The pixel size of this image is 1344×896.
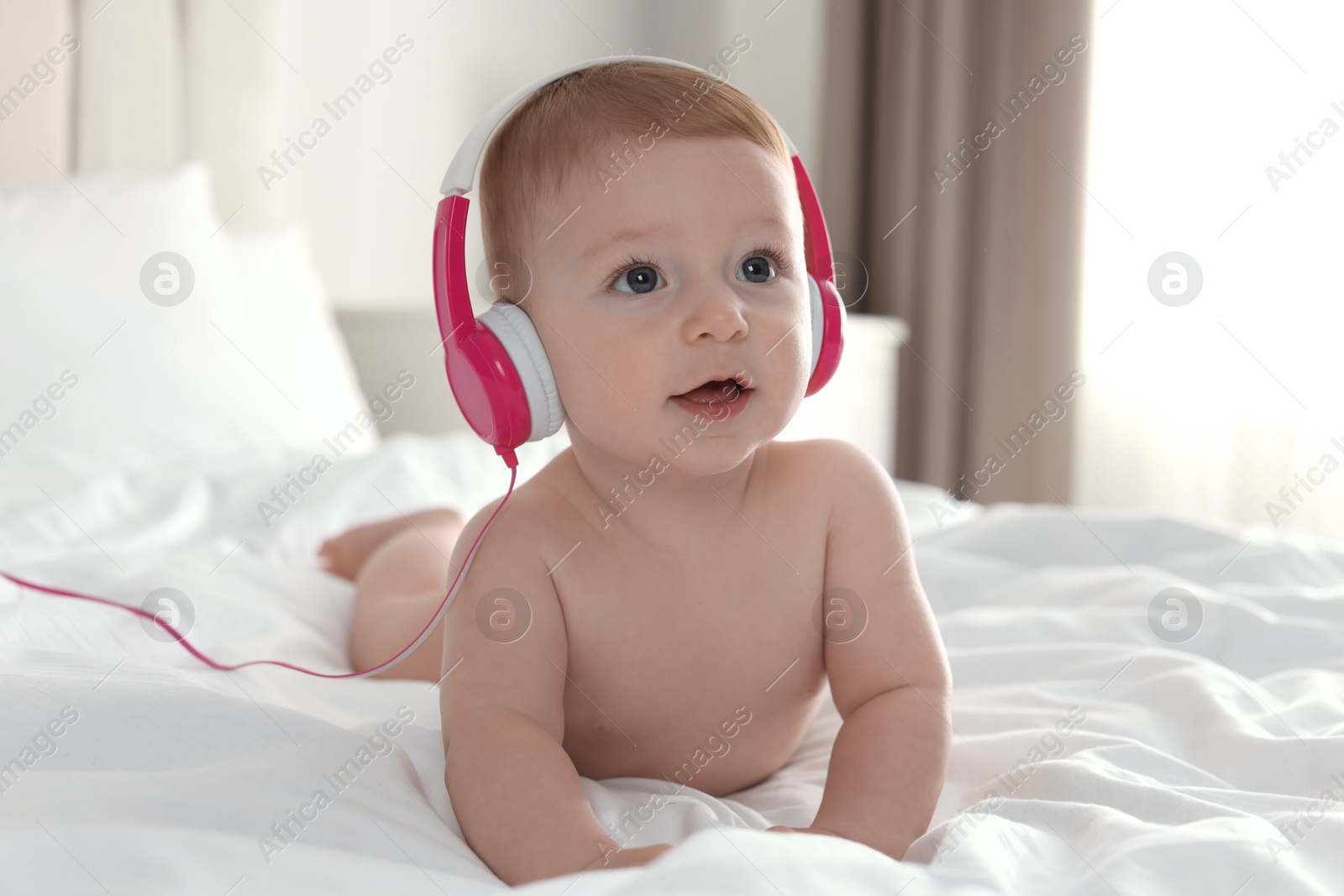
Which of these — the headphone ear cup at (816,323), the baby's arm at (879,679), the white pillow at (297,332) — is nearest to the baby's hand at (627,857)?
the baby's arm at (879,679)

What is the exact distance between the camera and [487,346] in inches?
26.5

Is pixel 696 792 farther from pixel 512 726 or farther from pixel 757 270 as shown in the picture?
pixel 757 270

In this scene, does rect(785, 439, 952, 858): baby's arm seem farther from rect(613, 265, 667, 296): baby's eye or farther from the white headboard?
the white headboard

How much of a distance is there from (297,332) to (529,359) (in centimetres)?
140

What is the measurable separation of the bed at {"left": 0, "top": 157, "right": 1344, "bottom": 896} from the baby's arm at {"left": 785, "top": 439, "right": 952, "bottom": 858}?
0.04m

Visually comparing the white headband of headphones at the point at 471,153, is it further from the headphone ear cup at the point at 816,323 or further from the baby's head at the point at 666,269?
the headphone ear cup at the point at 816,323

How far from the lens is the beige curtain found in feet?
8.80

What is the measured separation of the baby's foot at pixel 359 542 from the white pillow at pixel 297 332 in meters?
0.56

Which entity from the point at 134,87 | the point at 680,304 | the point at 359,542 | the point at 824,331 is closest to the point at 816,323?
the point at 824,331

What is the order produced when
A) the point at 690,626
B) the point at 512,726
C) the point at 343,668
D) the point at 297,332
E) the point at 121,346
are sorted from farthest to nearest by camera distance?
the point at 297,332
the point at 121,346
the point at 343,668
the point at 690,626
the point at 512,726

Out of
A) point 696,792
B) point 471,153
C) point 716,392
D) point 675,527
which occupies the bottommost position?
point 696,792

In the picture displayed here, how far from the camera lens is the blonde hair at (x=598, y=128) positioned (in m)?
0.69

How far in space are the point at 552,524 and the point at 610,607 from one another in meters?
0.07

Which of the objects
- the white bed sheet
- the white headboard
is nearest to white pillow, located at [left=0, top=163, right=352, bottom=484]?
the white bed sheet
